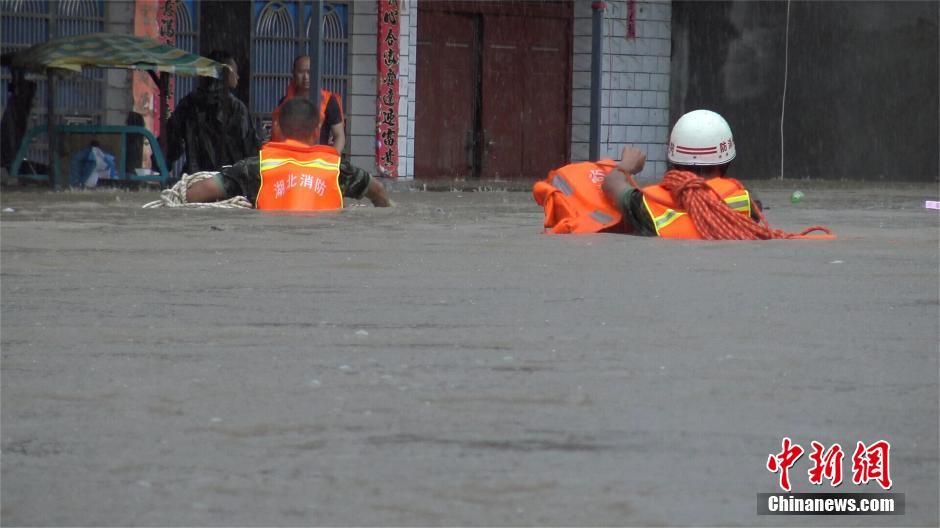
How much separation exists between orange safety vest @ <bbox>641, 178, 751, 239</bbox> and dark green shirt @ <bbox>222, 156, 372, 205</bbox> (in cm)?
290

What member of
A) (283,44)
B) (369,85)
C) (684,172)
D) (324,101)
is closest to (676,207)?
(684,172)

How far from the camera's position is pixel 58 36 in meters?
17.7

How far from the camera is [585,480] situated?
365cm

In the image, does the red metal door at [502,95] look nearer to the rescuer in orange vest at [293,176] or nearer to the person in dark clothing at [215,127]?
the person in dark clothing at [215,127]

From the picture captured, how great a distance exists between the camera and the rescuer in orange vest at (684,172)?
928 cm

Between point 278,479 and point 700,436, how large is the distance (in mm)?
1053

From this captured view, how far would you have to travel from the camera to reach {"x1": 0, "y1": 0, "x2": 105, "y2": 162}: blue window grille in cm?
1753

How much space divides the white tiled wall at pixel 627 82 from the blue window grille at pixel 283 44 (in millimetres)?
3586

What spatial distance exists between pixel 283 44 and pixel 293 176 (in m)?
7.89

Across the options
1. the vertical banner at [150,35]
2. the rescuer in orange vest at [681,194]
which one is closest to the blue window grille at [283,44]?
the vertical banner at [150,35]

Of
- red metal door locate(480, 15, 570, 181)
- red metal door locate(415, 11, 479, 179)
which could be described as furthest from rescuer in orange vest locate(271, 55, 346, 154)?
red metal door locate(480, 15, 570, 181)

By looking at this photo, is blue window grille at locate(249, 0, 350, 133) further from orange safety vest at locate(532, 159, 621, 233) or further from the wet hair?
orange safety vest at locate(532, 159, 621, 233)

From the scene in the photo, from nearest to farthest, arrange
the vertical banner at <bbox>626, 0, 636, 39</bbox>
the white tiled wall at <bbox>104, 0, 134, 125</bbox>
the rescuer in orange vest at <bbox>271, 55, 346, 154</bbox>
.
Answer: the rescuer in orange vest at <bbox>271, 55, 346, 154</bbox> < the white tiled wall at <bbox>104, 0, 134, 125</bbox> < the vertical banner at <bbox>626, 0, 636, 39</bbox>

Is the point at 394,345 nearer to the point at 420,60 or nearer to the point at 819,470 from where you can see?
the point at 819,470
